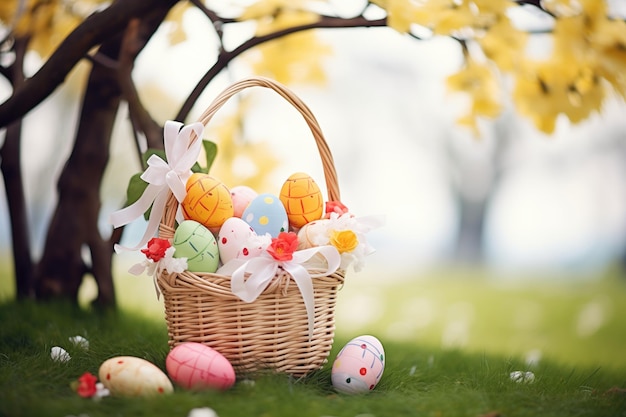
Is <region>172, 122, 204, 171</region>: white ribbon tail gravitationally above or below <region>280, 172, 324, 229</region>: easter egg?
above

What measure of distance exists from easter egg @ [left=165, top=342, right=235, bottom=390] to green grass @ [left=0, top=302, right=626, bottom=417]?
0.03 m

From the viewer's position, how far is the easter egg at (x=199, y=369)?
1.36 metres

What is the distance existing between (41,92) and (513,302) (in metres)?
4.00

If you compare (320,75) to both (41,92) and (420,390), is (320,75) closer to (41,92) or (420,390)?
(41,92)

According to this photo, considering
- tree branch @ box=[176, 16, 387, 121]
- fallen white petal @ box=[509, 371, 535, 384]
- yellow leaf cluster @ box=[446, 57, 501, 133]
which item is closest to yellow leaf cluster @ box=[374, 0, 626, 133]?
yellow leaf cluster @ box=[446, 57, 501, 133]

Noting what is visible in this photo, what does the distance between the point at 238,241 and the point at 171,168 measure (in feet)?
0.83

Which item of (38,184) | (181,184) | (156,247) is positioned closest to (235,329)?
(156,247)

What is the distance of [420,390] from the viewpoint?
157 cm

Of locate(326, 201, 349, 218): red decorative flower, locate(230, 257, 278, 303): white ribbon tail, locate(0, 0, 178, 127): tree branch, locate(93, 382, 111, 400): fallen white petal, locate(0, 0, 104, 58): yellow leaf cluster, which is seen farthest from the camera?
locate(0, 0, 104, 58): yellow leaf cluster

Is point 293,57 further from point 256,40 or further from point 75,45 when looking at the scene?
point 75,45

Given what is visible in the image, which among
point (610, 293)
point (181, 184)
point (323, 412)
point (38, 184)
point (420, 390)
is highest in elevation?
point (181, 184)

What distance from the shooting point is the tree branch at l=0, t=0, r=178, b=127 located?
1855 millimetres

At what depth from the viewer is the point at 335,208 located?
1635mm

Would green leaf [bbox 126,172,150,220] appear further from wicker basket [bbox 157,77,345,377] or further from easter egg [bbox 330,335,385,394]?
easter egg [bbox 330,335,385,394]
